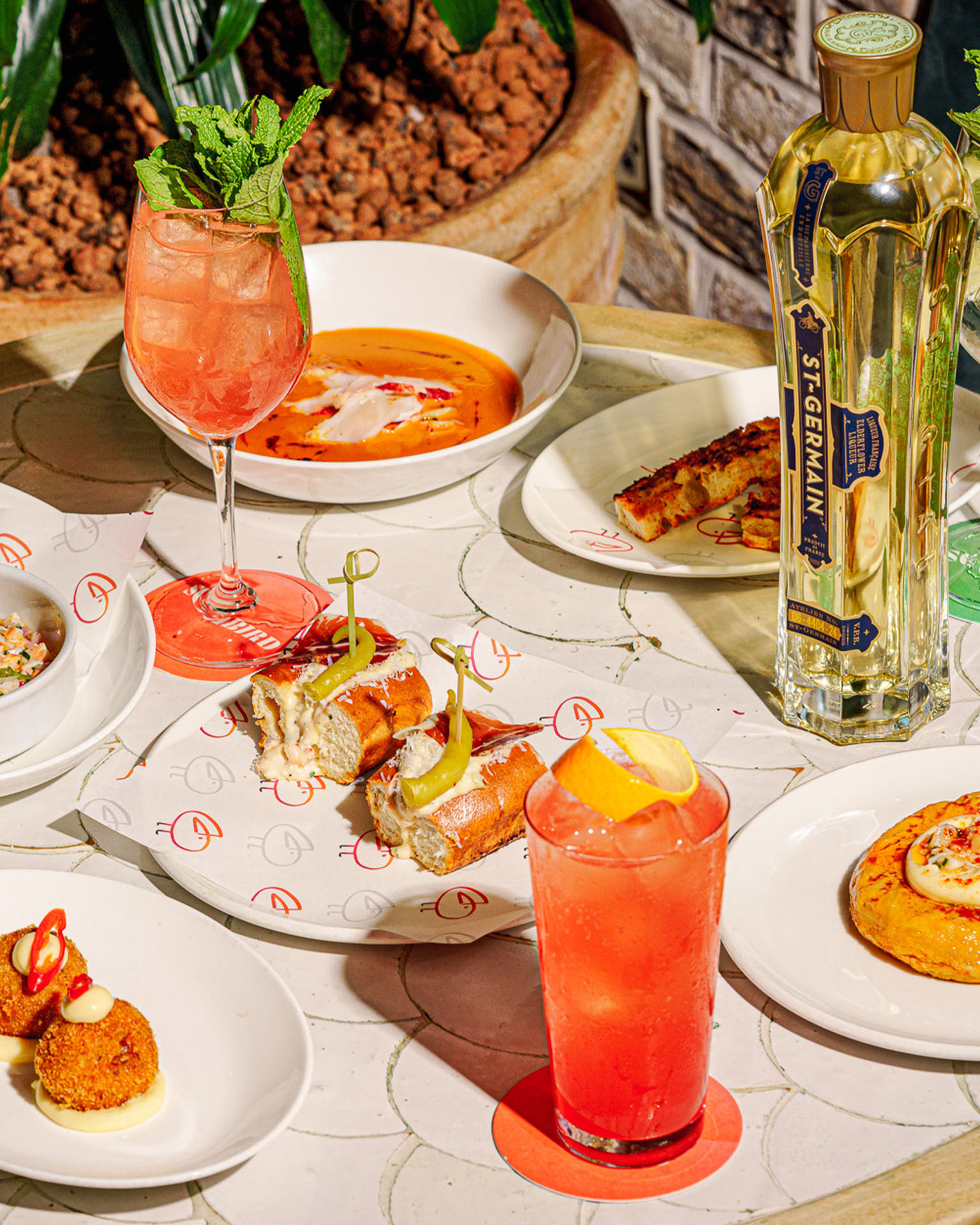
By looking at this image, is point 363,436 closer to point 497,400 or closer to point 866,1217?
point 497,400

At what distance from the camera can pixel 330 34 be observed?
2.30 metres

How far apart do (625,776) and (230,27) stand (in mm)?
1915

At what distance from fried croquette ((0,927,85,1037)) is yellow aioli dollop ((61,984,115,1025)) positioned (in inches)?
1.0

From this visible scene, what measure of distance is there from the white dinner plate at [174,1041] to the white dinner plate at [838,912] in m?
0.27

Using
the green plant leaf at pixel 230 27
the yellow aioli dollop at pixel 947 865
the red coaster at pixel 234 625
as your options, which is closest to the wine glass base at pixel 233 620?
the red coaster at pixel 234 625

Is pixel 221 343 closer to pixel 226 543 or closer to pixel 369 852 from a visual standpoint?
pixel 226 543

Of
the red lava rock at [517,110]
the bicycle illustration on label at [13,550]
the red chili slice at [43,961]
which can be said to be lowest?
the red lava rock at [517,110]

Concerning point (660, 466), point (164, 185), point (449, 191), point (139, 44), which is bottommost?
point (449, 191)

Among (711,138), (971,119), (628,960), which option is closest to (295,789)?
(628,960)

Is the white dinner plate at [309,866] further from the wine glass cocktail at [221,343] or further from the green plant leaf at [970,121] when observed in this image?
the green plant leaf at [970,121]

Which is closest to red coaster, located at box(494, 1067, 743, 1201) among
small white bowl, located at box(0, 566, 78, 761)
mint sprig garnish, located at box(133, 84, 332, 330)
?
small white bowl, located at box(0, 566, 78, 761)

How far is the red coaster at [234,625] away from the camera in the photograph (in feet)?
3.72

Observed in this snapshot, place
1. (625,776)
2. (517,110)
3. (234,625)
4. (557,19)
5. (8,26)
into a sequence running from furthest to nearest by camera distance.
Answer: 1. (517,110)
2. (557,19)
3. (8,26)
4. (234,625)
5. (625,776)

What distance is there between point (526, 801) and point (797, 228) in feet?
1.45
